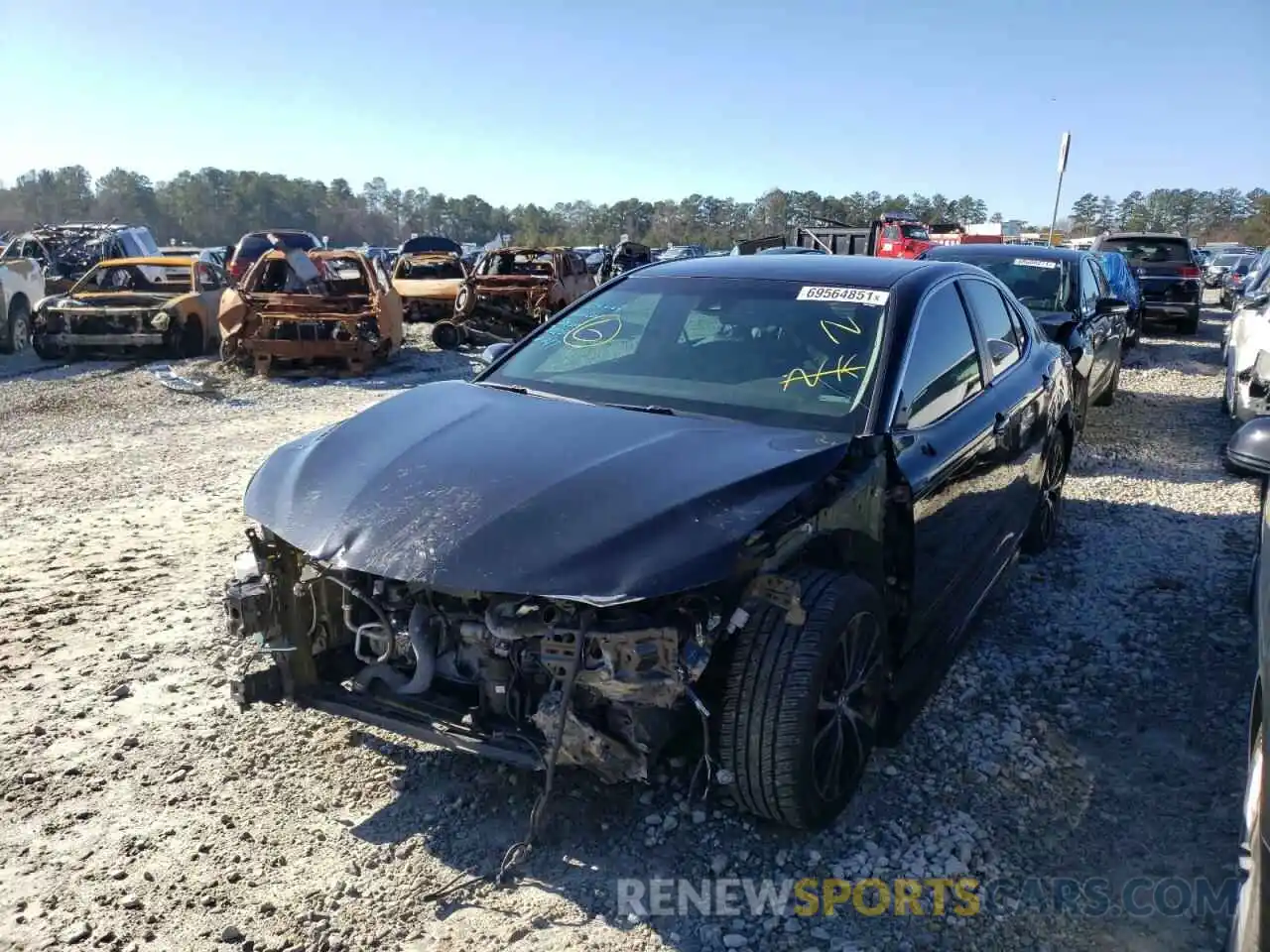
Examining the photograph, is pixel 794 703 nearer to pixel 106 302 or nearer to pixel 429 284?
pixel 106 302

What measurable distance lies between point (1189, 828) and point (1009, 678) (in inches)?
41.5

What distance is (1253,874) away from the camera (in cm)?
185

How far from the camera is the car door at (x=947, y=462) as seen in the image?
11.1ft

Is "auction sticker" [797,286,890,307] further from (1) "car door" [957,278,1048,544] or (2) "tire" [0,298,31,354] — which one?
(2) "tire" [0,298,31,354]

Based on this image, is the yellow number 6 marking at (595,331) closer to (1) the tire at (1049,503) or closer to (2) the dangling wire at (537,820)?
(2) the dangling wire at (537,820)

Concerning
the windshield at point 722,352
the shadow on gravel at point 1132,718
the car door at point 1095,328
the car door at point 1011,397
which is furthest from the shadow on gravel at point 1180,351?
the windshield at point 722,352

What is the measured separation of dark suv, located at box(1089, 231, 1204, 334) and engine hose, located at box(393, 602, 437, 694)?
672 inches

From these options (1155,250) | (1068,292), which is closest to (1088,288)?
(1068,292)

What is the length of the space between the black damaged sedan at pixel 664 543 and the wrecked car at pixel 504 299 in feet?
35.8

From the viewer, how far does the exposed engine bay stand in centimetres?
252

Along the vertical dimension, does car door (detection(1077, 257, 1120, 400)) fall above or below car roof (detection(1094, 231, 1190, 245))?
below

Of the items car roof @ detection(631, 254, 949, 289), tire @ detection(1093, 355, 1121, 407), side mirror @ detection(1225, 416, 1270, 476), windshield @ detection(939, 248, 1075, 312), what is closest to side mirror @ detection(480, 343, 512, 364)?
car roof @ detection(631, 254, 949, 289)

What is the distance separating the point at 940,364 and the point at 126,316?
11.7 m

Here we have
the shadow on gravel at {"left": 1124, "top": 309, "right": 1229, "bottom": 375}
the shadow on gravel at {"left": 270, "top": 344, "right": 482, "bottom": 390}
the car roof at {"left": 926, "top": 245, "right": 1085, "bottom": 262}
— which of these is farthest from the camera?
the shadow on gravel at {"left": 1124, "top": 309, "right": 1229, "bottom": 375}
